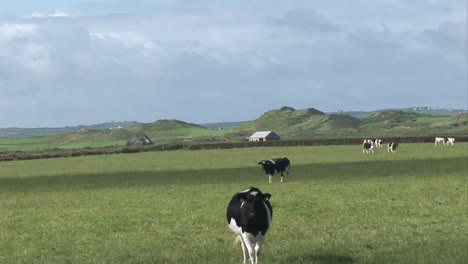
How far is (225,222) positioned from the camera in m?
20.8

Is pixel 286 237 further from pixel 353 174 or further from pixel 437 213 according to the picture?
pixel 353 174

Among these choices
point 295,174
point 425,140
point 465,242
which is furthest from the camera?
point 425,140

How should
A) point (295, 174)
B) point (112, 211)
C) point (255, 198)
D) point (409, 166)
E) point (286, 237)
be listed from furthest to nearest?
Result: point (409, 166) < point (295, 174) < point (112, 211) < point (286, 237) < point (255, 198)

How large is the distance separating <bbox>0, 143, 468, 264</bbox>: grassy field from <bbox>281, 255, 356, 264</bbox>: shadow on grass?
22 mm

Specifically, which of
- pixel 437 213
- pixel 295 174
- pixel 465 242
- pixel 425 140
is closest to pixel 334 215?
pixel 437 213

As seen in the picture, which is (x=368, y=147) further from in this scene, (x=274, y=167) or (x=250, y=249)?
(x=250, y=249)

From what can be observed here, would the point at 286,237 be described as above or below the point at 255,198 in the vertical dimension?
below

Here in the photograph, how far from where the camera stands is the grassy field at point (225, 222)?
600 inches

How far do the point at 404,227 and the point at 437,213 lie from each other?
3.42m

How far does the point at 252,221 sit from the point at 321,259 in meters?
1.80

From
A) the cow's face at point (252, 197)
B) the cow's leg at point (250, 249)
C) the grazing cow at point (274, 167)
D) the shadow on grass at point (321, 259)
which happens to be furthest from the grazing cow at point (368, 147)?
the cow's leg at point (250, 249)

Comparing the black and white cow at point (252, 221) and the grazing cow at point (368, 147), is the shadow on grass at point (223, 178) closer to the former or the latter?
the black and white cow at point (252, 221)

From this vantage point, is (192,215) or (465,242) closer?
(465,242)

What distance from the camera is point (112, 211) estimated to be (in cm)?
2500
